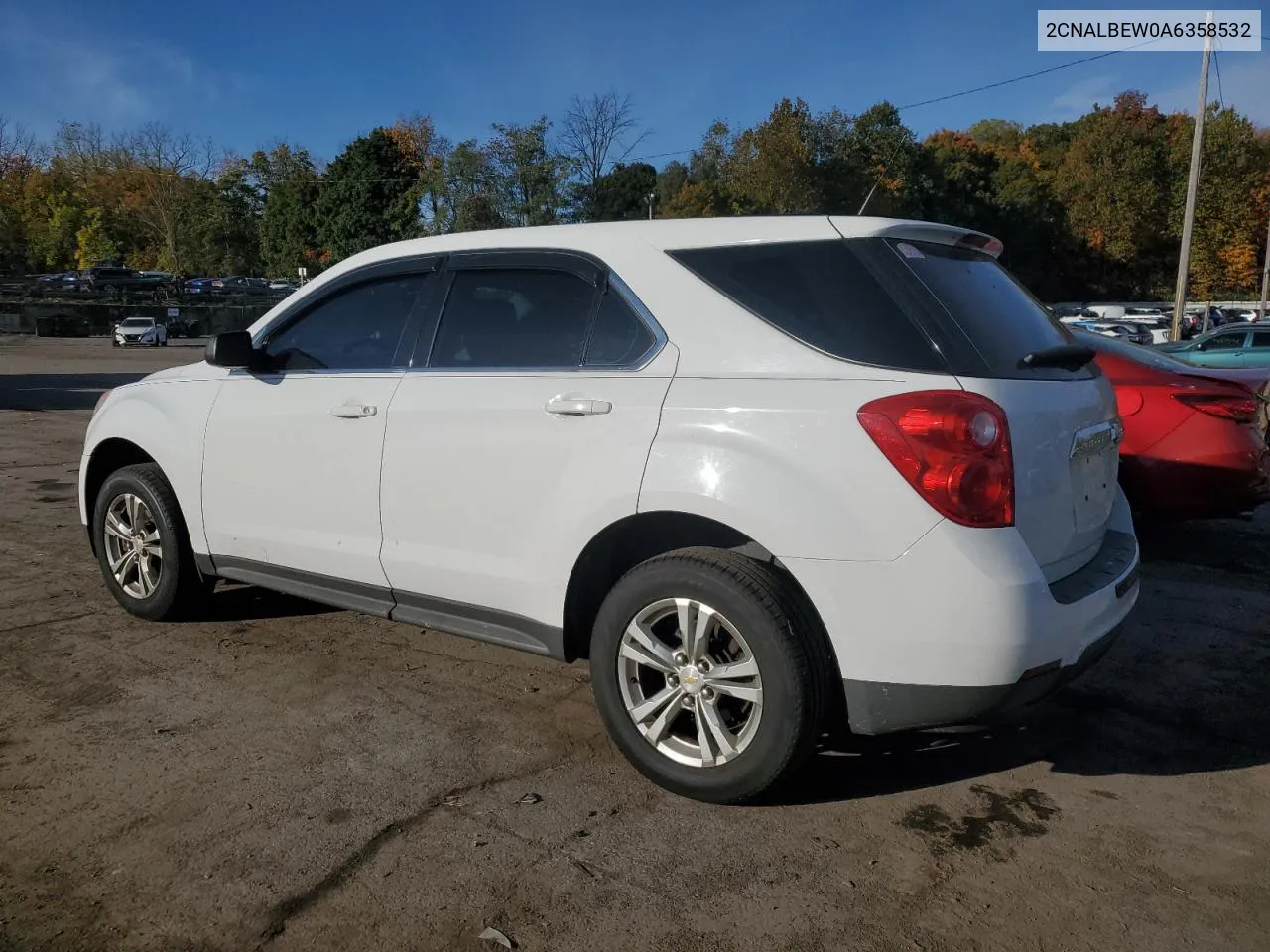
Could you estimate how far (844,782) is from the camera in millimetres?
3377

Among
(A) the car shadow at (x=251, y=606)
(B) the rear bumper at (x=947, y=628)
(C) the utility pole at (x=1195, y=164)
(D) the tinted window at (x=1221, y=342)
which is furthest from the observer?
(C) the utility pole at (x=1195, y=164)

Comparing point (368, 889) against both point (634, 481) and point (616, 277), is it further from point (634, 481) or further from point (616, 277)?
point (616, 277)

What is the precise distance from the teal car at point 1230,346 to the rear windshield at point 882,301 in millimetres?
17831

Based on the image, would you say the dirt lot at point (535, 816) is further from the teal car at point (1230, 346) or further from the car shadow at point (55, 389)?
the teal car at point (1230, 346)

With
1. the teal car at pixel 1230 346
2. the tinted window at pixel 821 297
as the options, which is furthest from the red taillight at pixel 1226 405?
the teal car at pixel 1230 346

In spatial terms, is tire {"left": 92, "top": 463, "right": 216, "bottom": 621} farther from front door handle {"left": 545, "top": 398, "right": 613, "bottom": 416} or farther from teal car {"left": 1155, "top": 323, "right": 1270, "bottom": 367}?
teal car {"left": 1155, "top": 323, "right": 1270, "bottom": 367}

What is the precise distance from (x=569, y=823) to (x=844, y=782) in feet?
3.06

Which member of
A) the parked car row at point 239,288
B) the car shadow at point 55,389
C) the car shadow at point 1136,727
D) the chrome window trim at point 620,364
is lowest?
the car shadow at point 1136,727

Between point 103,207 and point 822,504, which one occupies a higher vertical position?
point 103,207

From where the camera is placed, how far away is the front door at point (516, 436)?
3.31 meters

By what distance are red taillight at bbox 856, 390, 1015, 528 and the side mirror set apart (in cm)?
282

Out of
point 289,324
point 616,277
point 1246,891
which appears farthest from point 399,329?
point 1246,891

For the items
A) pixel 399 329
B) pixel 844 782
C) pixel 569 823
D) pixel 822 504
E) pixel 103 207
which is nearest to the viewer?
pixel 822 504

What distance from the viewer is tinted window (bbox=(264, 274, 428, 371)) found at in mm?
4090
